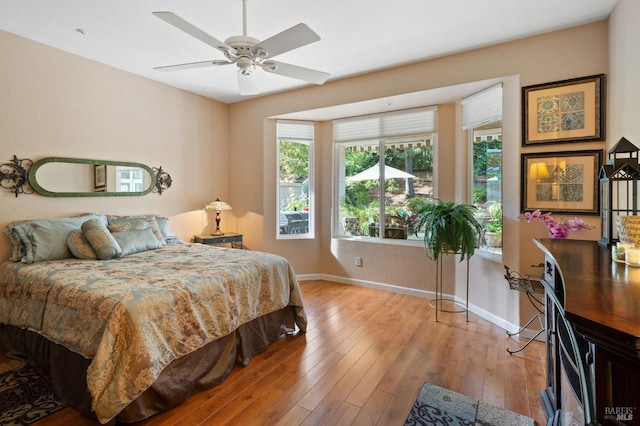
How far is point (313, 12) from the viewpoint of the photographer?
8.18ft

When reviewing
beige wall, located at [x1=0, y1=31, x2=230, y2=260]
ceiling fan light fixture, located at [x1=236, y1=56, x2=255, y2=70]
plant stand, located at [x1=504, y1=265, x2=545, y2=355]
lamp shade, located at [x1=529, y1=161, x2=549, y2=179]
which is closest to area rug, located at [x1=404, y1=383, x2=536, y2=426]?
plant stand, located at [x1=504, y1=265, x2=545, y2=355]

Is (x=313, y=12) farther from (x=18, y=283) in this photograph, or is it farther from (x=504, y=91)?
(x=18, y=283)

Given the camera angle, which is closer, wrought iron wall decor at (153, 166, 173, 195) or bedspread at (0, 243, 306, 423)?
bedspread at (0, 243, 306, 423)

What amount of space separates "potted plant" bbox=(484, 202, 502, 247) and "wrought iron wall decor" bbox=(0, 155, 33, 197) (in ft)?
15.1

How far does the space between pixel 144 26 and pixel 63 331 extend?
245cm

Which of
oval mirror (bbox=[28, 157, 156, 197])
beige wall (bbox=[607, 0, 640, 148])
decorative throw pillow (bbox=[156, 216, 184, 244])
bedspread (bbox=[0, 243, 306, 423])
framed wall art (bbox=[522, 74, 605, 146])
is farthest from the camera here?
decorative throw pillow (bbox=[156, 216, 184, 244])

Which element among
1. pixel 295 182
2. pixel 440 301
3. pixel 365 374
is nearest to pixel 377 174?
pixel 295 182

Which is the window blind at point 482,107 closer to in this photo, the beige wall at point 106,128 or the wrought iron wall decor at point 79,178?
the beige wall at point 106,128

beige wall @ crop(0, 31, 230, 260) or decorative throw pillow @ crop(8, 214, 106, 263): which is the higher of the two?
beige wall @ crop(0, 31, 230, 260)

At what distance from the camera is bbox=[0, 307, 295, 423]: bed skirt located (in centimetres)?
183

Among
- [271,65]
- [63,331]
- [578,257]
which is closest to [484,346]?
[578,257]

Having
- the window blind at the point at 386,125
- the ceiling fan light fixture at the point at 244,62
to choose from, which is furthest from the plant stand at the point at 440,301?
the ceiling fan light fixture at the point at 244,62

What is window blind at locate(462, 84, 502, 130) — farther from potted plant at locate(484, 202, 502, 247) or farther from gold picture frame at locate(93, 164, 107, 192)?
gold picture frame at locate(93, 164, 107, 192)

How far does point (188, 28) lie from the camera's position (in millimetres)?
1903
